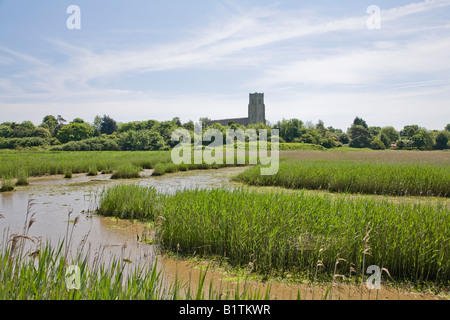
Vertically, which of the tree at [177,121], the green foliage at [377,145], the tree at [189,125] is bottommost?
the green foliage at [377,145]

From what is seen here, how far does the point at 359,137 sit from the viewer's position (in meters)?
63.6

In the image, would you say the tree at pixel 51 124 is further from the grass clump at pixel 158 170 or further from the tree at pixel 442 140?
the tree at pixel 442 140

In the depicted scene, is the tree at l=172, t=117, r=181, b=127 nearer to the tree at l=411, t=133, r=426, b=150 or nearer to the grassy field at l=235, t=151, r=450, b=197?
Result: the tree at l=411, t=133, r=426, b=150

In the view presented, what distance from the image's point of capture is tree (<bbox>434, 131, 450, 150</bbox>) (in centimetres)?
5781

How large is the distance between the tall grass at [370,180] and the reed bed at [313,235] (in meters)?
4.55

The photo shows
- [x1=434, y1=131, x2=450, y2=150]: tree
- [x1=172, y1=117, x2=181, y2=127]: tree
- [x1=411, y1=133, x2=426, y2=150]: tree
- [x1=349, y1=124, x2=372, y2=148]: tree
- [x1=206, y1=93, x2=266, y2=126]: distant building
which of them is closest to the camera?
[x1=434, y1=131, x2=450, y2=150]: tree

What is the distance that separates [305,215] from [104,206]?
18.5 ft

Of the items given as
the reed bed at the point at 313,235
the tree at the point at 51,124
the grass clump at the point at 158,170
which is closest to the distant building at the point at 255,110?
the tree at the point at 51,124

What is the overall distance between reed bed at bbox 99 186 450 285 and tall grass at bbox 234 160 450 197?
4.55 m

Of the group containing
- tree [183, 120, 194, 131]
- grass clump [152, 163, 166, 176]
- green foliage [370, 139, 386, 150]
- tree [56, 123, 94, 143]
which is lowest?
grass clump [152, 163, 166, 176]

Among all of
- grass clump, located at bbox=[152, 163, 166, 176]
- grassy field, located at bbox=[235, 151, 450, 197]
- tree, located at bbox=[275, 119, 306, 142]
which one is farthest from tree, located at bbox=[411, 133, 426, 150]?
grass clump, located at bbox=[152, 163, 166, 176]

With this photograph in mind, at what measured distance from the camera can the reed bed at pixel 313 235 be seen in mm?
4562
